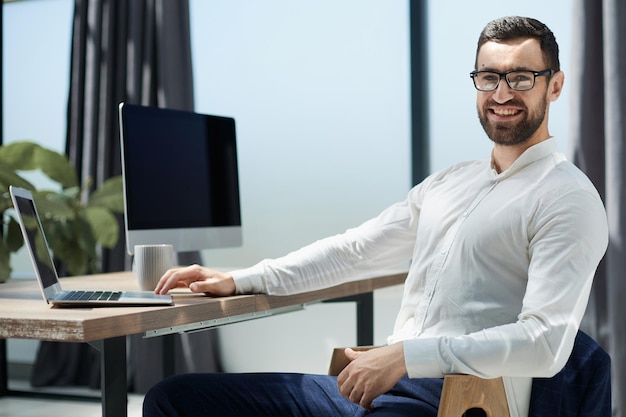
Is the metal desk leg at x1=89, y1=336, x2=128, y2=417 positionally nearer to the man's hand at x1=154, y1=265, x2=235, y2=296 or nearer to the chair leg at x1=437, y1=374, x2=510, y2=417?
the man's hand at x1=154, y1=265, x2=235, y2=296

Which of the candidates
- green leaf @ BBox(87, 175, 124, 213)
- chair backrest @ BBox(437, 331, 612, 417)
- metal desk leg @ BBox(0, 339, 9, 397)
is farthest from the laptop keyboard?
metal desk leg @ BBox(0, 339, 9, 397)

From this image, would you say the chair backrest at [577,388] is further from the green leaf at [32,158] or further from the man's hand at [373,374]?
the green leaf at [32,158]

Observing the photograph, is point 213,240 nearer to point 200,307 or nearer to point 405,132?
point 200,307

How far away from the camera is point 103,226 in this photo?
160 inches

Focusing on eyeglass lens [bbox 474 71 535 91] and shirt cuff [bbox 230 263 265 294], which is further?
shirt cuff [bbox 230 263 265 294]

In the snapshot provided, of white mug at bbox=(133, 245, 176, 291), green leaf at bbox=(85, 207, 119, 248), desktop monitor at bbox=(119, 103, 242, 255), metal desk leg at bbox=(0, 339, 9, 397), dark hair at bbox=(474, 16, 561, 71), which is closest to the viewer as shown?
dark hair at bbox=(474, 16, 561, 71)

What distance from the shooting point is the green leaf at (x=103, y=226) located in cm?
405

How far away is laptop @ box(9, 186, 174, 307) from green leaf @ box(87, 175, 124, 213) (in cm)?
215

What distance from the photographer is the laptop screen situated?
1.74 meters

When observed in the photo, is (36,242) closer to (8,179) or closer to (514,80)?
(514,80)

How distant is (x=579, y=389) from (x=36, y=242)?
42.4 inches

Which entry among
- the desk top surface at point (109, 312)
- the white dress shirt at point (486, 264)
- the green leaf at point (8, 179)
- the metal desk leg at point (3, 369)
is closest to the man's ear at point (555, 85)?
the white dress shirt at point (486, 264)

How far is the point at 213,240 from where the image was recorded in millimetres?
2732

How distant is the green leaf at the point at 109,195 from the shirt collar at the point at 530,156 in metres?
2.62
